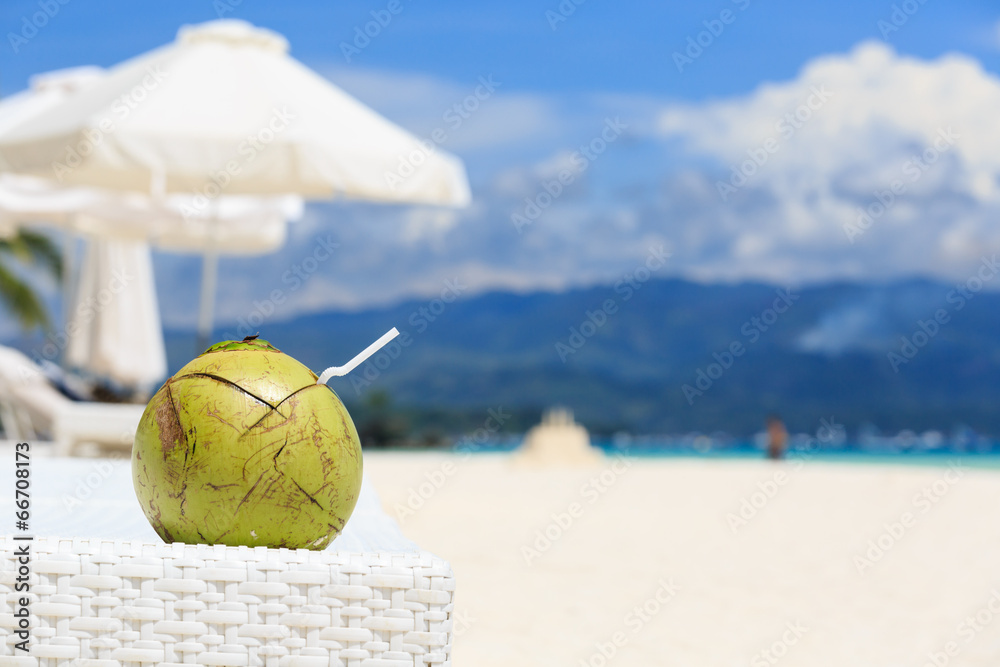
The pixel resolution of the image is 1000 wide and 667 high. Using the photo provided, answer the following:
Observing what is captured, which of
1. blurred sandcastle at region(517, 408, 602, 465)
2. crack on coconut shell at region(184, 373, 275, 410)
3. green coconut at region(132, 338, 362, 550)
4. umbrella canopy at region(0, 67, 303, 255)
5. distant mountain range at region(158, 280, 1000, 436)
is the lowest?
green coconut at region(132, 338, 362, 550)

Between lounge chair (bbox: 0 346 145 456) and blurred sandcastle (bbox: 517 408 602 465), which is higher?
blurred sandcastle (bbox: 517 408 602 465)

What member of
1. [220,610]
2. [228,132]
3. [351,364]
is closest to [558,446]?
[228,132]

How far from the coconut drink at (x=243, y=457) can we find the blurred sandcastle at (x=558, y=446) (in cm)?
1233

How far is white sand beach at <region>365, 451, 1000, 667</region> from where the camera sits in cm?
445

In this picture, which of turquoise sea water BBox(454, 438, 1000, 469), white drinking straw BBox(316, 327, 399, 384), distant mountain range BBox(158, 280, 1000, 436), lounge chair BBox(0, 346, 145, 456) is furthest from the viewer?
distant mountain range BBox(158, 280, 1000, 436)

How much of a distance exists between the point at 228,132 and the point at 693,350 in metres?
47.7

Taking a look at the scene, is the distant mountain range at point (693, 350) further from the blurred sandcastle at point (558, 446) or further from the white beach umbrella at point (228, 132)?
the white beach umbrella at point (228, 132)

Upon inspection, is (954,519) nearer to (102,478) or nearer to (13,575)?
(102,478)

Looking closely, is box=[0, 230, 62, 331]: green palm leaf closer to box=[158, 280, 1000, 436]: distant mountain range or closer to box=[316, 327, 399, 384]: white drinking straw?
box=[316, 327, 399, 384]: white drinking straw

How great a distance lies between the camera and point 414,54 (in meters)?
46.9

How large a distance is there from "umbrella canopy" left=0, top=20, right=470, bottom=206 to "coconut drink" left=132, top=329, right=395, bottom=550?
382 centimetres

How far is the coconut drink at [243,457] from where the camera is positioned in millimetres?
Answer: 1599

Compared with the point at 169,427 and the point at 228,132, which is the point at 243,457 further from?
the point at 228,132

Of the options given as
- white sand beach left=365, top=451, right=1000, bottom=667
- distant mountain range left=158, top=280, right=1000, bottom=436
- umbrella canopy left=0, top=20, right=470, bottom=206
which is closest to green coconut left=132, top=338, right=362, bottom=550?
white sand beach left=365, top=451, right=1000, bottom=667
